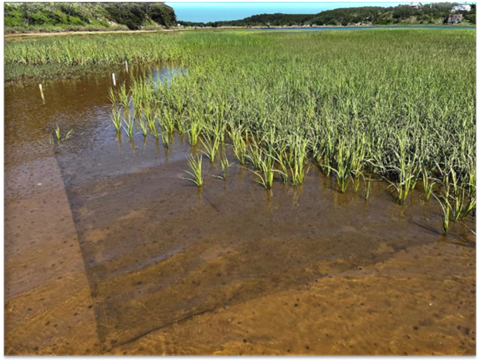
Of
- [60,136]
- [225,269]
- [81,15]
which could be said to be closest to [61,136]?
[60,136]

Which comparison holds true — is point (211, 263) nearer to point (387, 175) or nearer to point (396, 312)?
point (396, 312)

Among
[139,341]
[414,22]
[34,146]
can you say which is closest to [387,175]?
[139,341]

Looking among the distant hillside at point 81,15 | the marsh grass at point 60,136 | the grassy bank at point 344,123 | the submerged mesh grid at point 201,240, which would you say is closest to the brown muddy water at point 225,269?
the submerged mesh grid at point 201,240

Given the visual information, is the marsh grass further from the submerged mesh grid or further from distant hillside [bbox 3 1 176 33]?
distant hillside [bbox 3 1 176 33]

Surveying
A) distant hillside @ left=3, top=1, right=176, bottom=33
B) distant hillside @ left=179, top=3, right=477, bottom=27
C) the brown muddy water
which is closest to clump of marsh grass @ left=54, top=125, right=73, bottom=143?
the brown muddy water

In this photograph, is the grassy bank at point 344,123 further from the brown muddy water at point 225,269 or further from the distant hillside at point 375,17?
the distant hillside at point 375,17

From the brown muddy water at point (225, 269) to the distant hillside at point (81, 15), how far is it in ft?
136

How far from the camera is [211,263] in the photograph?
3604 millimetres

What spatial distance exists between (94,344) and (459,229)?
415 cm

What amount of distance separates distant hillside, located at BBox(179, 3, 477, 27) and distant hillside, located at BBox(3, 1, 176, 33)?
2553cm

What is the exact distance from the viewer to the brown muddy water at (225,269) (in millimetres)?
2713

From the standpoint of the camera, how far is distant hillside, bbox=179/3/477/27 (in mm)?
87125

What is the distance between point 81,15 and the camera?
5369 centimetres

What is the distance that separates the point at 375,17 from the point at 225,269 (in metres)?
126
